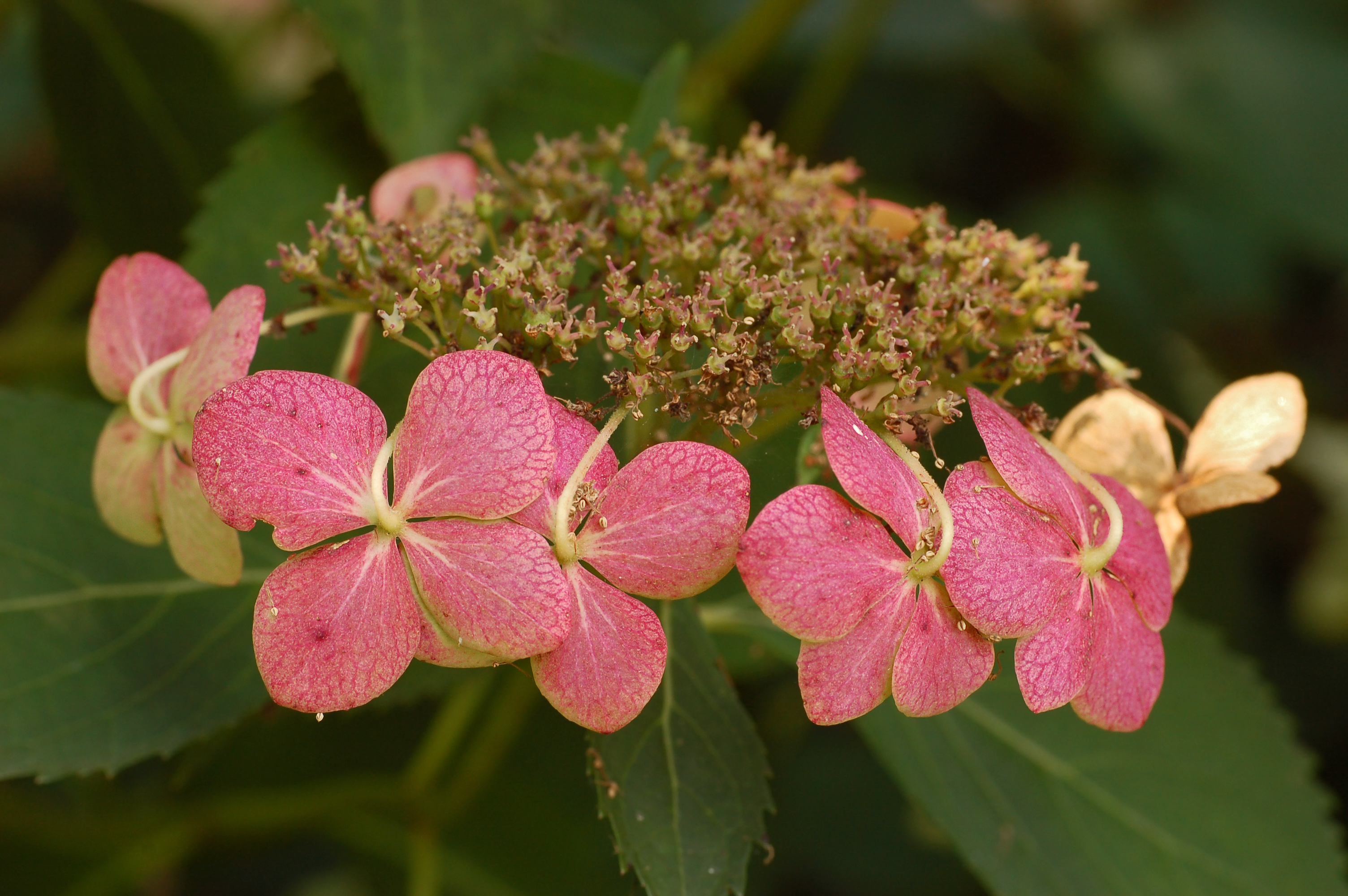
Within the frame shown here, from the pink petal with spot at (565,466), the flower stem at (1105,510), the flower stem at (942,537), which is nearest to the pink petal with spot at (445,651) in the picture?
the pink petal with spot at (565,466)

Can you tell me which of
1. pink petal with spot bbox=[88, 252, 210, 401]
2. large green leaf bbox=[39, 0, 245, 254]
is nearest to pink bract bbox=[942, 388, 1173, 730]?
pink petal with spot bbox=[88, 252, 210, 401]

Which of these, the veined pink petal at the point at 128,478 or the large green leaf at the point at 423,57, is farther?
the large green leaf at the point at 423,57

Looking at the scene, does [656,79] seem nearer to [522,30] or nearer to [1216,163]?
[522,30]

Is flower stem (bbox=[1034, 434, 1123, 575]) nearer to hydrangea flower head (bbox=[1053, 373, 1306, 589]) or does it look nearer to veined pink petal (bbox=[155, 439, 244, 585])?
hydrangea flower head (bbox=[1053, 373, 1306, 589])

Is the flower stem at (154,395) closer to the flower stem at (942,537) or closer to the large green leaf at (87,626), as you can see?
the large green leaf at (87,626)

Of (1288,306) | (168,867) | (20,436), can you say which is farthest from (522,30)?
(1288,306)

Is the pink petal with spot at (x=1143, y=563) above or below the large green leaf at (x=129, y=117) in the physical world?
above

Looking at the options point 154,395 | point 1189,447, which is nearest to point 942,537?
point 1189,447
